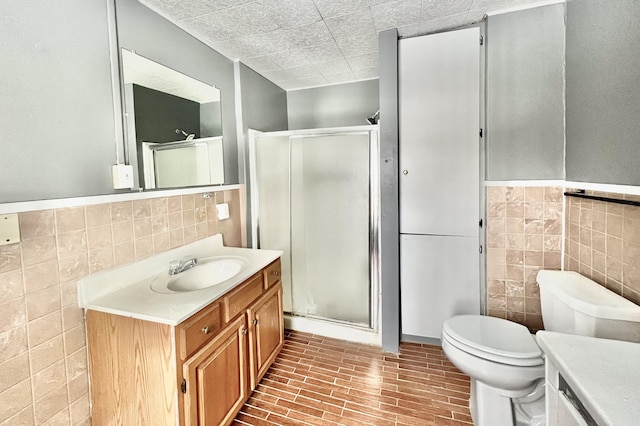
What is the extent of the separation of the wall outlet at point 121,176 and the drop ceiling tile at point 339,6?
1.41 meters

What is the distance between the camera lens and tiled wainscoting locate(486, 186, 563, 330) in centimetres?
183

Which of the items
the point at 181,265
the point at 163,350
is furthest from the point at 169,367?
the point at 181,265

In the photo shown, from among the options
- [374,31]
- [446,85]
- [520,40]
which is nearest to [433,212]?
[446,85]

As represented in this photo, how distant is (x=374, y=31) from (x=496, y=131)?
1.10 m

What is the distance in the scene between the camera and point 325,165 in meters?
2.29

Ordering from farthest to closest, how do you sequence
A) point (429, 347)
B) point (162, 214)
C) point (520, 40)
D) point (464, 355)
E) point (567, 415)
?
1. point (429, 347)
2. point (520, 40)
3. point (162, 214)
4. point (464, 355)
5. point (567, 415)

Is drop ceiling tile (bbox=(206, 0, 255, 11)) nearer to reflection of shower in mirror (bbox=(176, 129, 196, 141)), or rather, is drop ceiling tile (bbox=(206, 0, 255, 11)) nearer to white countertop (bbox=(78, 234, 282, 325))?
reflection of shower in mirror (bbox=(176, 129, 196, 141))

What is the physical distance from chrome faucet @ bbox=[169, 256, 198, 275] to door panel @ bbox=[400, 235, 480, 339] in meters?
1.49

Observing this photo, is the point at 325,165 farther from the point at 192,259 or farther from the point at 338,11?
the point at 192,259

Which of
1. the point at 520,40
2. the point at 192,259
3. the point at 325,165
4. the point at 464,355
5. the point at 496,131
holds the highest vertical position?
the point at 520,40

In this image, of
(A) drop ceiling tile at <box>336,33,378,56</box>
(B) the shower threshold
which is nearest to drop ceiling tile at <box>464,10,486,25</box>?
(A) drop ceiling tile at <box>336,33,378,56</box>

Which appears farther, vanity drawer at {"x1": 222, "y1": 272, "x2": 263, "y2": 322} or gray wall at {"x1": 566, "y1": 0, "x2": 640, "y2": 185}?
vanity drawer at {"x1": 222, "y1": 272, "x2": 263, "y2": 322}

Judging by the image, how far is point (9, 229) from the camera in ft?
3.34

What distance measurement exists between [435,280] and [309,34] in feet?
6.65
